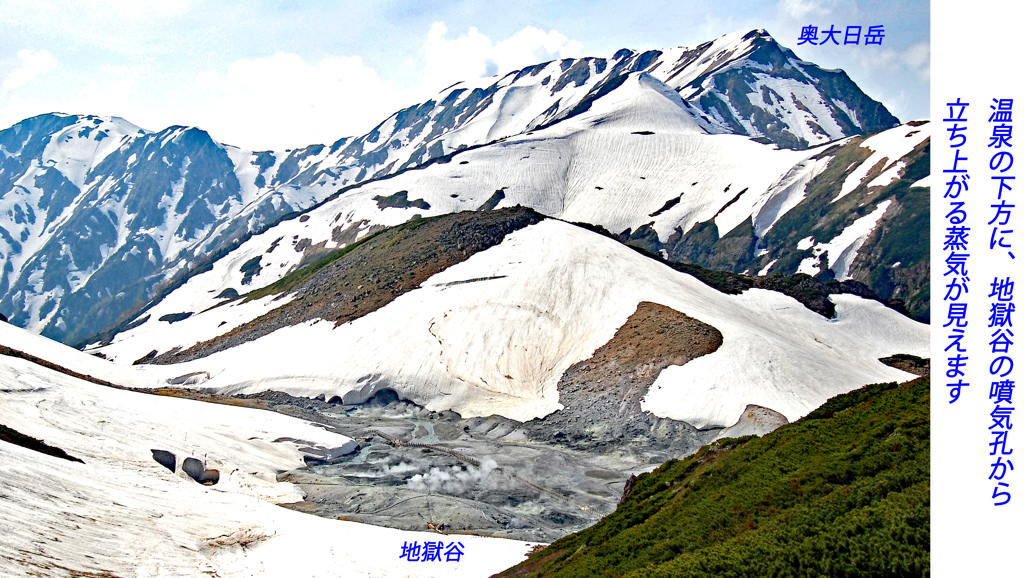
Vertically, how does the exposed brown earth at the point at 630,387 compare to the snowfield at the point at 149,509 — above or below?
above

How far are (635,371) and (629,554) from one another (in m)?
31.8

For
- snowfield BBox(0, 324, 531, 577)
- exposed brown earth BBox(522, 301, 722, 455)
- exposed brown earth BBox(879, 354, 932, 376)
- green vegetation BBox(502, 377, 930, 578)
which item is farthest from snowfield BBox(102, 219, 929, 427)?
green vegetation BBox(502, 377, 930, 578)

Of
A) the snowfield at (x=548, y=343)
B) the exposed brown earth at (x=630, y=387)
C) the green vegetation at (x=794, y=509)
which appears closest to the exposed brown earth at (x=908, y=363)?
the snowfield at (x=548, y=343)

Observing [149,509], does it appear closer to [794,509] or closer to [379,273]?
[794,509]

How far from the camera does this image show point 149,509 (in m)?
22.2

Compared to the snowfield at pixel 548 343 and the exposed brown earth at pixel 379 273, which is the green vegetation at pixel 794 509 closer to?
the snowfield at pixel 548 343

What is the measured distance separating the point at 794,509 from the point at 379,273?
58.2 m

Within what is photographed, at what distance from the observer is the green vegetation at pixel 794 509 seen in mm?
12938

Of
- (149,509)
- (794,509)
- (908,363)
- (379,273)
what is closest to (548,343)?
(379,273)

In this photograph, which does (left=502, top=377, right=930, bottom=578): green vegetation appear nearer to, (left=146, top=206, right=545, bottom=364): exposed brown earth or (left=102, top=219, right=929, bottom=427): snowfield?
(left=102, top=219, right=929, bottom=427): snowfield

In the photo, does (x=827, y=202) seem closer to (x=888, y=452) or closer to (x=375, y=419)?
(x=375, y=419)

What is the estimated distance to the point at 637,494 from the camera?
75.8 ft

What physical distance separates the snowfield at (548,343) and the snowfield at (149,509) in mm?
19751

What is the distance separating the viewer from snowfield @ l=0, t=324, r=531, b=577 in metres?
18.2
